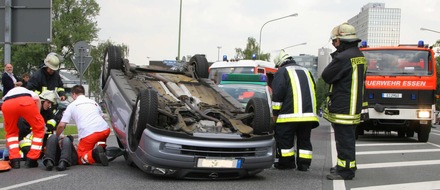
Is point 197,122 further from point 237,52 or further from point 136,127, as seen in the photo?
point 237,52

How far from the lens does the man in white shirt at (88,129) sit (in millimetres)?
7183

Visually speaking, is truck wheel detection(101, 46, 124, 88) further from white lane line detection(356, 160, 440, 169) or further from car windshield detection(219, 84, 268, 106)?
white lane line detection(356, 160, 440, 169)

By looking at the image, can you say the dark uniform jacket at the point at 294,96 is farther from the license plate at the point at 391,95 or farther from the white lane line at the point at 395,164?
the license plate at the point at 391,95

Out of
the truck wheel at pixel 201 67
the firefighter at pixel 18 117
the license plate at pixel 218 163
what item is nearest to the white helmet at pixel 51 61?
the firefighter at pixel 18 117

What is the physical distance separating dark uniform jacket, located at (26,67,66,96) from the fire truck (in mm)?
7414

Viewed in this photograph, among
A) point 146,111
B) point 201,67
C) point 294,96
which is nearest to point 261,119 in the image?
point 294,96

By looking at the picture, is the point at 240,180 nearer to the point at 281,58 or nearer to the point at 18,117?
the point at 281,58

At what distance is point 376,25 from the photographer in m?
61.8

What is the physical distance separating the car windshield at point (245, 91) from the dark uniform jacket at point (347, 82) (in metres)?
3.87

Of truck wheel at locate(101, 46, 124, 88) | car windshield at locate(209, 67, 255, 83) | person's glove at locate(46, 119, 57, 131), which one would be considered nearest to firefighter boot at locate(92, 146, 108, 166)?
person's glove at locate(46, 119, 57, 131)

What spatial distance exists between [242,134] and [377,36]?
192ft

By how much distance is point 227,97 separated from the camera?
26.1ft

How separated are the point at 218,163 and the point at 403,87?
26.2ft

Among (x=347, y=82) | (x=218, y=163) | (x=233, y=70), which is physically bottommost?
(x=218, y=163)
